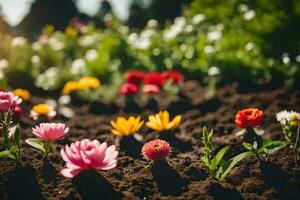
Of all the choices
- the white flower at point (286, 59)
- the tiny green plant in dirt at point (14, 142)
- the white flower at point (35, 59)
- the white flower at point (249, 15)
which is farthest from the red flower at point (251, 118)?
the white flower at point (35, 59)

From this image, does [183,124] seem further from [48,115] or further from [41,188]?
[41,188]

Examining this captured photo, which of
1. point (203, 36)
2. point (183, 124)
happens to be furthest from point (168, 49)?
point (183, 124)

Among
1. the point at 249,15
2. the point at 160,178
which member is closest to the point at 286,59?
the point at 249,15

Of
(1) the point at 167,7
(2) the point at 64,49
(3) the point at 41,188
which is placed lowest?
(3) the point at 41,188

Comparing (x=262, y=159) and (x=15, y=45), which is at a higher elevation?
(x=15, y=45)

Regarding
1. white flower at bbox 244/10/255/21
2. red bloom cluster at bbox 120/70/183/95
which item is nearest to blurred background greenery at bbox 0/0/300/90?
white flower at bbox 244/10/255/21

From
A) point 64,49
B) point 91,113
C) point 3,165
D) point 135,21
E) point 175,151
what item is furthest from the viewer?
point 135,21

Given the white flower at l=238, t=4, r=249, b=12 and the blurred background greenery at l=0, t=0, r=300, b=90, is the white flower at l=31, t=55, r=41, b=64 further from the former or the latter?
the white flower at l=238, t=4, r=249, b=12

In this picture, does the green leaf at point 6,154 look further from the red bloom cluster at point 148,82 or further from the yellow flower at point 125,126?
the red bloom cluster at point 148,82
